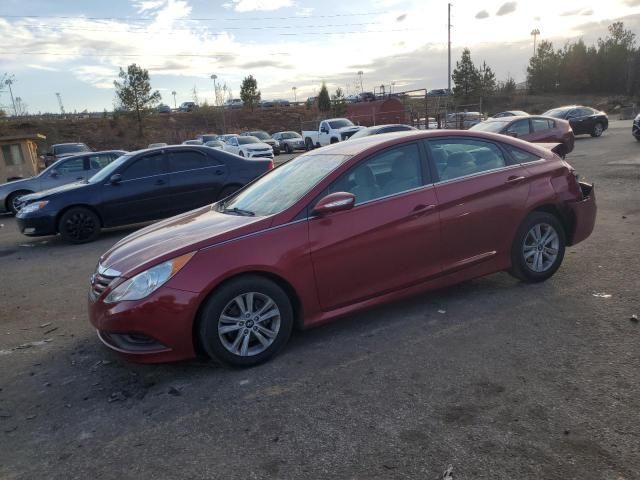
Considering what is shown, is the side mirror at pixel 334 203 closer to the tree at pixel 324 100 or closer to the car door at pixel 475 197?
the car door at pixel 475 197

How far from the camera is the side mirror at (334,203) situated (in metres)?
3.93

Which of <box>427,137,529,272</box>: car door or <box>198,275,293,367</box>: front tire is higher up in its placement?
<box>427,137,529,272</box>: car door

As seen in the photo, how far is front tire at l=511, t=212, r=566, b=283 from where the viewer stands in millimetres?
4895

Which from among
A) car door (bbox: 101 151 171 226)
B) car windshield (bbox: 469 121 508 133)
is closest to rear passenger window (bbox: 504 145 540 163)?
car door (bbox: 101 151 171 226)

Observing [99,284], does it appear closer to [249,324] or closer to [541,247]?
[249,324]

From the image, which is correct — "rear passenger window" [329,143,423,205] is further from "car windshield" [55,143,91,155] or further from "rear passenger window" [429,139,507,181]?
"car windshield" [55,143,91,155]

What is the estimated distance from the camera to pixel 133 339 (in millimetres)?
3719

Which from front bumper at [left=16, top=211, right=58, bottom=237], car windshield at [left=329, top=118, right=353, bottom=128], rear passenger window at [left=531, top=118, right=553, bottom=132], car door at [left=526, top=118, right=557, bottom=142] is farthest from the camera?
car windshield at [left=329, top=118, right=353, bottom=128]

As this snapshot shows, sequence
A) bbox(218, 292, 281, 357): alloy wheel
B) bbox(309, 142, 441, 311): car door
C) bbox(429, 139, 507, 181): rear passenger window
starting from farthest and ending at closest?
bbox(429, 139, 507, 181): rear passenger window, bbox(309, 142, 441, 311): car door, bbox(218, 292, 281, 357): alloy wheel

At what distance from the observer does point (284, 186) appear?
459 centimetres

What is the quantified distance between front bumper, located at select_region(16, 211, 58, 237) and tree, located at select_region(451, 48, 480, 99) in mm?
59893

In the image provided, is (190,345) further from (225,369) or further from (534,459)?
(534,459)

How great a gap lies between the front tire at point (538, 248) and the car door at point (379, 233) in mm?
986

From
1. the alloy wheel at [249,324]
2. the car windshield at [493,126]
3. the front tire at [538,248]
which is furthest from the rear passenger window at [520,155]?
the car windshield at [493,126]
